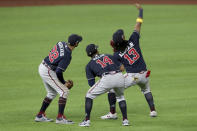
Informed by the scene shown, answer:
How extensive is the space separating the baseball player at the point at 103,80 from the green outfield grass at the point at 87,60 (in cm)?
44

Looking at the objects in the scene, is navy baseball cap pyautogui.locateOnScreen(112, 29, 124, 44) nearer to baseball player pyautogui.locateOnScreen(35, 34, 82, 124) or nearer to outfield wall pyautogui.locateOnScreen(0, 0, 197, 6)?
baseball player pyautogui.locateOnScreen(35, 34, 82, 124)

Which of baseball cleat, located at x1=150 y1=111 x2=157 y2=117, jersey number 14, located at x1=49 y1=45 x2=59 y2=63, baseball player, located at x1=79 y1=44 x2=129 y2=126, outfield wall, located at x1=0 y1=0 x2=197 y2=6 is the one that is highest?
outfield wall, located at x1=0 y1=0 x2=197 y2=6

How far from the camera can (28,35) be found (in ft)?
77.8

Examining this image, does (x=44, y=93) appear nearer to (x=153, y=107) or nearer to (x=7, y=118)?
(x=7, y=118)

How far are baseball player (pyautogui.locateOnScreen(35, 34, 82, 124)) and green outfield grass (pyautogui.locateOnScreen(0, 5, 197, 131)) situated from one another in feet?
1.00

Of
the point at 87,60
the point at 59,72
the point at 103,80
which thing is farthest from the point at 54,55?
the point at 87,60

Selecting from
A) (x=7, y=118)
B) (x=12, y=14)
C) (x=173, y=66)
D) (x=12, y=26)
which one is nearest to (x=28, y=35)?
(x=12, y=26)

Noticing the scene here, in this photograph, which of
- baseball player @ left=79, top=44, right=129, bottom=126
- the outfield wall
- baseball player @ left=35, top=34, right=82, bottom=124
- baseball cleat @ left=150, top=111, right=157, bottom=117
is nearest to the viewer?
baseball player @ left=79, top=44, right=129, bottom=126

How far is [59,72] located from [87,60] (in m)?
7.69

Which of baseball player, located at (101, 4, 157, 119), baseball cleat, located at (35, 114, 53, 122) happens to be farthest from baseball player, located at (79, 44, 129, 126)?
baseball cleat, located at (35, 114, 53, 122)

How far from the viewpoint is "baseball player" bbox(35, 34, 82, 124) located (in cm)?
1170

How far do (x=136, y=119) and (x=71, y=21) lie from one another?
591 inches

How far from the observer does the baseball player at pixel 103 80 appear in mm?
11258

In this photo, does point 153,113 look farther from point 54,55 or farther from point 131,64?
point 54,55
